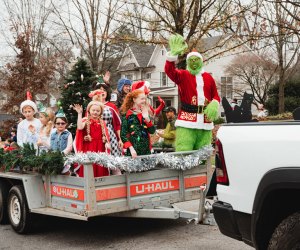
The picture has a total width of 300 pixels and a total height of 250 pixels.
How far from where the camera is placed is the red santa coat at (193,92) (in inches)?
238

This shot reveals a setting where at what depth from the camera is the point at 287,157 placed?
2824 millimetres

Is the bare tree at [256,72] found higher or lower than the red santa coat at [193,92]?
higher

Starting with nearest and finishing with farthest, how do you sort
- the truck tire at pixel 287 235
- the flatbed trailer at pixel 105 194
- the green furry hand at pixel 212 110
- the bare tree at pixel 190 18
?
the truck tire at pixel 287 235
the flatbed trailer at pixel 105 194
the green furry hand at pixel 212 110
the bare tree at pixel 190 18

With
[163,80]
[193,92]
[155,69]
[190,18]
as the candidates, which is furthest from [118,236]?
[155,69]

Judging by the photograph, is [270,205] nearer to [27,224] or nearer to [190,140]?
[190,140]

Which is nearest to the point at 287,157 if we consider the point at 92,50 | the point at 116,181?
the point at 116,181

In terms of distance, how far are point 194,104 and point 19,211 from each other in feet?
8.94

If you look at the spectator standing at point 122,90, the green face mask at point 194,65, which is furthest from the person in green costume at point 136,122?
the spectator standing at point 122,90

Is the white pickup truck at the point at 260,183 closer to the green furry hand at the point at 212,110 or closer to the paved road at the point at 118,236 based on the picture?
the paved road at the point at 118,236

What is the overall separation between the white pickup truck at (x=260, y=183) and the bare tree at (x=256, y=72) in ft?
87.2

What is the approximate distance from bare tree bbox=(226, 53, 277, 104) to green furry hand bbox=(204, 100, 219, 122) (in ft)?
78.2

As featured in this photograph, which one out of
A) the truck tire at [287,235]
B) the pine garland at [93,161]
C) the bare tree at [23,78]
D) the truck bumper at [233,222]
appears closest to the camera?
the truck tire at [287,235]

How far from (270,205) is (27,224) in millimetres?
3557

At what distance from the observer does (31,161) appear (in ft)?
18.0
